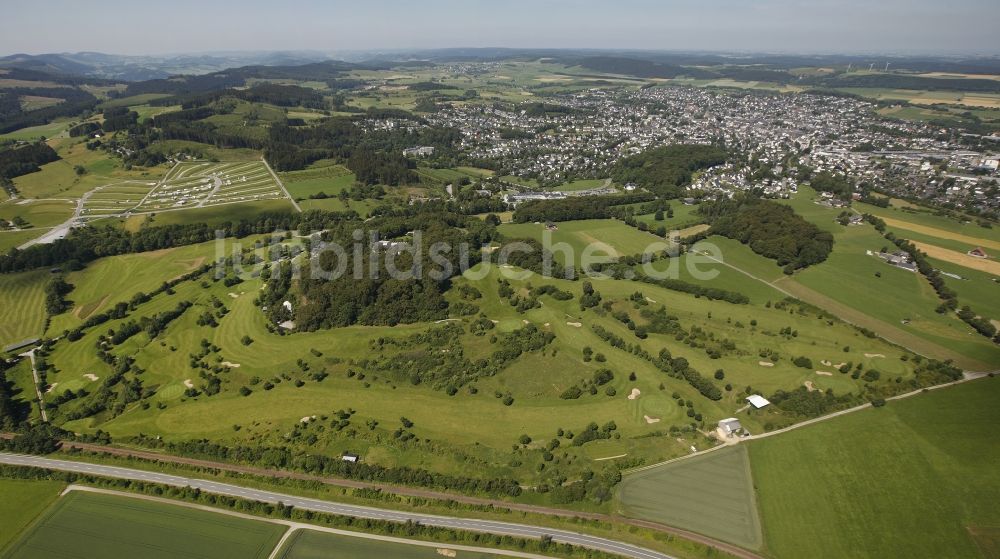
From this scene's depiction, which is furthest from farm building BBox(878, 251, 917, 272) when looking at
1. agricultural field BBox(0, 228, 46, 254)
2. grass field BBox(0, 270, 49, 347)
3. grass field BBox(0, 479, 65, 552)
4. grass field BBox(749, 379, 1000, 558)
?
agricultural field BBox(0, 228, 46, 254)

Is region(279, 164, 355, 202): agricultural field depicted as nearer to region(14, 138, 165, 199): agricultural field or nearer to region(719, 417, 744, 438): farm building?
region(14, 138, 165, 199): agricultural field

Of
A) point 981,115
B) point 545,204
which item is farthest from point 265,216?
point 981,115

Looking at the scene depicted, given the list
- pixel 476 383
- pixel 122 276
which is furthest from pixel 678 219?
pixel 122 276

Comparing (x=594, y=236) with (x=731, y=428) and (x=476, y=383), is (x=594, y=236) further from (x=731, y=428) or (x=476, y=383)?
(x=731, y=428)

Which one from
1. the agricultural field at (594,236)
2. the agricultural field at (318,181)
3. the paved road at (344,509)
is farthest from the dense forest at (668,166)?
the paved road at (344,509)

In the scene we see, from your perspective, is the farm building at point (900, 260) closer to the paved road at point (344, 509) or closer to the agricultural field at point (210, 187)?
the paved road at point (344, 509)

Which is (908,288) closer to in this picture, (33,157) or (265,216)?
(265,216)
